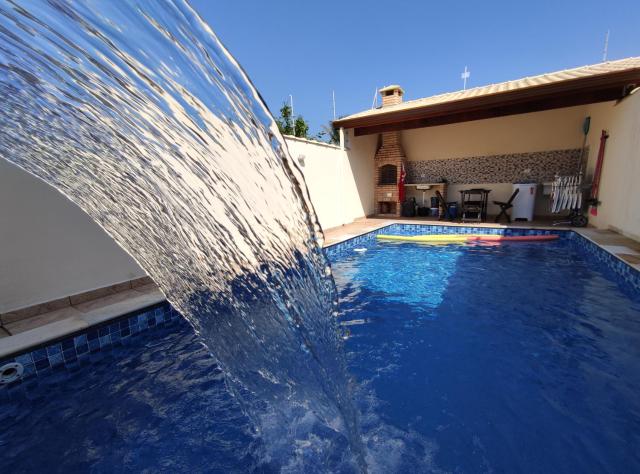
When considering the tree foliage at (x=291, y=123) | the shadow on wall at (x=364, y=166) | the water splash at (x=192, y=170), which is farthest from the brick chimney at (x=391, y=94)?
the water splash at (x=192, y=170)

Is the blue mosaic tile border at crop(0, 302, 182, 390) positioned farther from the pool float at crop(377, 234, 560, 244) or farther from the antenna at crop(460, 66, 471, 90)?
the antenna at crop(460, 66, 471, 90)

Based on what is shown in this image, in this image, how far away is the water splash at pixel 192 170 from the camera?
0.63 meters

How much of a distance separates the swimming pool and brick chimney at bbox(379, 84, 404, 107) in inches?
352

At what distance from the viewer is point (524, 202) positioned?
7551 millimetres

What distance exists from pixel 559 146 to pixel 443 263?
599cm

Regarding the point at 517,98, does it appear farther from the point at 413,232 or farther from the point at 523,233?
the point at 413,232

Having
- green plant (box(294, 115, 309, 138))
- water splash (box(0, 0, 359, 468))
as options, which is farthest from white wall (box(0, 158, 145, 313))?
green plant (box(294, 115, 309, 138))

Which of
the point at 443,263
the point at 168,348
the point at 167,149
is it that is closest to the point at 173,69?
the point at 167,149

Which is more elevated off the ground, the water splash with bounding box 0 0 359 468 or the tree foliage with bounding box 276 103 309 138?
the tree foliage with bounding box 276 103 309 138

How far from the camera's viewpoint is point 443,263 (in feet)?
16.8

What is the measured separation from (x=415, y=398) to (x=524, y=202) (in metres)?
7.41

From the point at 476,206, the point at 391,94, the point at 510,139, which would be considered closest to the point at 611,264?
the point at 476,206

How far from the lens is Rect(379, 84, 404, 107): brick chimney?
34.4ft

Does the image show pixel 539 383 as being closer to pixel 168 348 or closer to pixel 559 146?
pixel 168 348
